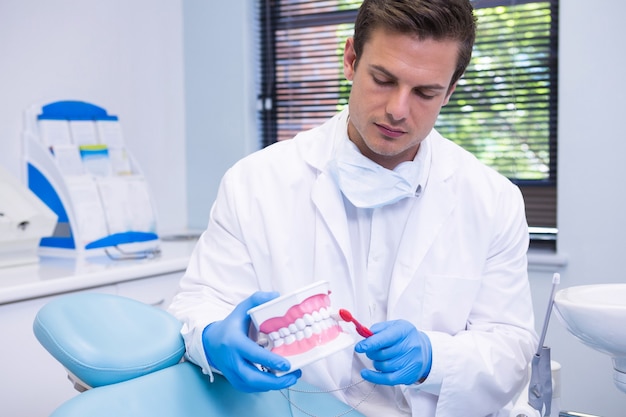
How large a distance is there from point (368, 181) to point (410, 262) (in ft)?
0.63

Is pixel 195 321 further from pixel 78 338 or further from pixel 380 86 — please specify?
pixel 380 86

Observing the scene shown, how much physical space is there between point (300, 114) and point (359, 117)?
1752 mm

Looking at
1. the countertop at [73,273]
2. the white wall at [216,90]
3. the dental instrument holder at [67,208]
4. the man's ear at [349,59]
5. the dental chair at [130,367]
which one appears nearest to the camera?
the dental chair at [130,367]

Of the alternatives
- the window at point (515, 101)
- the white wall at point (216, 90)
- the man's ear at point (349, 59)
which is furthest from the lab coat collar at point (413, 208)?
the white wall at point (216, 90)

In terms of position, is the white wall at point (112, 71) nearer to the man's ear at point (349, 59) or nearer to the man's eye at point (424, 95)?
the man's ear at point (349, 59)

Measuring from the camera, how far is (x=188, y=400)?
1.26 m

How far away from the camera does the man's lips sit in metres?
1.44

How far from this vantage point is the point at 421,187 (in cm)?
159

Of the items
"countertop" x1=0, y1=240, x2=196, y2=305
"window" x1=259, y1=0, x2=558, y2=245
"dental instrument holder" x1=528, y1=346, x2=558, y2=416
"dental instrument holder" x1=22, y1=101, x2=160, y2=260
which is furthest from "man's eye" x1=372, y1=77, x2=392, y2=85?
"window" x1=259, y1=0, x2=558, y2=245

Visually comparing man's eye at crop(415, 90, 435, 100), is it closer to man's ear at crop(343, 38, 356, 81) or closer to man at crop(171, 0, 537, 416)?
man at crop(171, 0, 537, 416)

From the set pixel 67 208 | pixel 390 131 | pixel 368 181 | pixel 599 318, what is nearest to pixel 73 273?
pixel 67 208

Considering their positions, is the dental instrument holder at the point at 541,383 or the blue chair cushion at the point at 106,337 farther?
the dental instrument holder at the point at 541,383

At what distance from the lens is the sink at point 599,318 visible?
1140mm

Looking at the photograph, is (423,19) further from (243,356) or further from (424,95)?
(243,356)
